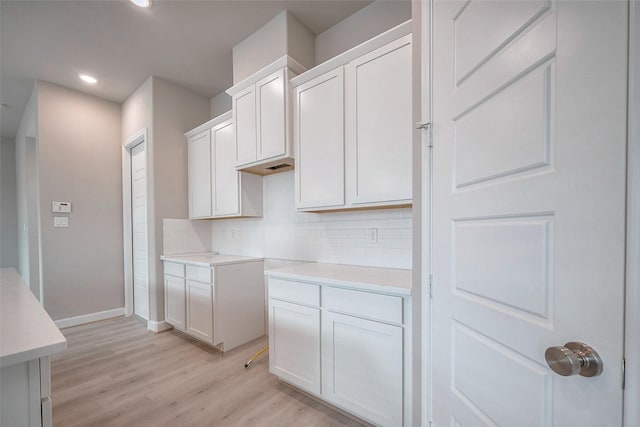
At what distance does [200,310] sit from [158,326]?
0.94 m

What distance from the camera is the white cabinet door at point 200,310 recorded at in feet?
8.51

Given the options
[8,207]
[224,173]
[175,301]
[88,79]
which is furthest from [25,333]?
[8,207]

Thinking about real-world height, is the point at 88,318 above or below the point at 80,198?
below

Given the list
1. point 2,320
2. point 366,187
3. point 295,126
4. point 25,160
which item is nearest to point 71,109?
point 25,160

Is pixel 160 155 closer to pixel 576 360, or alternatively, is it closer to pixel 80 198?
pixel 80 198

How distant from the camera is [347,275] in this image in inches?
70.3

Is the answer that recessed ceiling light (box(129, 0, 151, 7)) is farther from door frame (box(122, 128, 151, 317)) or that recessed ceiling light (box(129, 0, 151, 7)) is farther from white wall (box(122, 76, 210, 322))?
door frame (box(122, 128, 151, 317))

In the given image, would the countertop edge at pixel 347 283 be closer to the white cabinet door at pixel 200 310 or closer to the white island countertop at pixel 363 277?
the white island countertop at pixel 363 277

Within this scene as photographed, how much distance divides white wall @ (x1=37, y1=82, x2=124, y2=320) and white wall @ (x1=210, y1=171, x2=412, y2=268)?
1700 millimetres

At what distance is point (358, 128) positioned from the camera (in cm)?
188

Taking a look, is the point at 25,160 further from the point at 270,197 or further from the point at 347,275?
the point at 347,275

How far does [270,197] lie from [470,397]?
243 centimetres

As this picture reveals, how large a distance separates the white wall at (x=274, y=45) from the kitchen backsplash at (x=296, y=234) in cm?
107

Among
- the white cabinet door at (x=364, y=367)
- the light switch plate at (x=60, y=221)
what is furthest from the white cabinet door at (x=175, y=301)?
the white cabinet door at (x=364, y=367)
